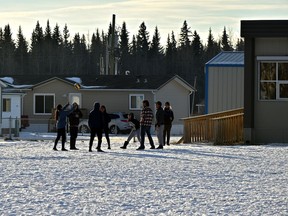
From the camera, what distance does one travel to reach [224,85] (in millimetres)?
39500

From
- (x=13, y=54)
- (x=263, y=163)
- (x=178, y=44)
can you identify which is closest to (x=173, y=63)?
(x=178, y=44)

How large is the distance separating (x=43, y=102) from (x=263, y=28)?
1196 inches

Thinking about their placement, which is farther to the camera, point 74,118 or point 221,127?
point 221,127

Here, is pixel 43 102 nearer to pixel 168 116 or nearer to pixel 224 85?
pixel 224 85

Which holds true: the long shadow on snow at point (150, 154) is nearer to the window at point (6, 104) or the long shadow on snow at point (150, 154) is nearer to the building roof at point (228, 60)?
the building roof at point (228, 60)

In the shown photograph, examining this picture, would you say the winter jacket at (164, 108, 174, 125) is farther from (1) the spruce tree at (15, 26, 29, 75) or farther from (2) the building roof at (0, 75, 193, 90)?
(1) the spruce tree at (15, 26, 29, 75)

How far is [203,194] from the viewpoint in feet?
50.1

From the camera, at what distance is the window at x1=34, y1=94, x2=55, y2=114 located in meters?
59.5

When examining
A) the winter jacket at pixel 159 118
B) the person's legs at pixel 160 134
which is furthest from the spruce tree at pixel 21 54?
the person's legs at pixel 160 134

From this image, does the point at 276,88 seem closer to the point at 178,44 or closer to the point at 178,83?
the point at 178,83

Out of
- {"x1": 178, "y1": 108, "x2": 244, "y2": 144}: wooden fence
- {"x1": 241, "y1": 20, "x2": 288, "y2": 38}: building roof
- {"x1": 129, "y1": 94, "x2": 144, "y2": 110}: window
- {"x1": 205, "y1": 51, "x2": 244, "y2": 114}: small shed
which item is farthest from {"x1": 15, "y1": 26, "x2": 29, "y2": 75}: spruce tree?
{"x1": 241, "y1": 20, "x2": 288, "y2": 38}: building roof

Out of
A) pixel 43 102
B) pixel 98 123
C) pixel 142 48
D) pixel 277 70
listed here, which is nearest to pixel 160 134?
pixel 98 123

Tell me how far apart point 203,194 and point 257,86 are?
1714cm

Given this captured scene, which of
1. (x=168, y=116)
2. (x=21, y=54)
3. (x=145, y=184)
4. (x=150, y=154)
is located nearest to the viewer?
(x=145, y=184)
